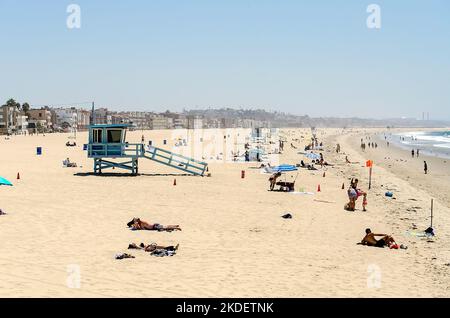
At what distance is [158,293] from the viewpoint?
9.75 m

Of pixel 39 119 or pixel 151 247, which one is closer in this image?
pixel 151 247

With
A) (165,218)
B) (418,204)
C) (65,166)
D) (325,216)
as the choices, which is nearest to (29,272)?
(165,218)

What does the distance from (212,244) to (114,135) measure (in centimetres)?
1887

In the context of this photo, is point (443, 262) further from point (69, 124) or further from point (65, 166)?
point (69, 124)

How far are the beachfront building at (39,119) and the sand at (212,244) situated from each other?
430 feet

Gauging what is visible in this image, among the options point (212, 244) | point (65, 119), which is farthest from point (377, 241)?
point (65, 119)

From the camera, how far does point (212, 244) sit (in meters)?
14.1

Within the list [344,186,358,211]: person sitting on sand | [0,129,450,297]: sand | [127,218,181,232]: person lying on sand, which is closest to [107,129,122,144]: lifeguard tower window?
[0,129,450,297]: sand

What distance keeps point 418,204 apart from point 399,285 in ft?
47.1

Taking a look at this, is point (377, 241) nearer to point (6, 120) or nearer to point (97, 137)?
point (97, 137)

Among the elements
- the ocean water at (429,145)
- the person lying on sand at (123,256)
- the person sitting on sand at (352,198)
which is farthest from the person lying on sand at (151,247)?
the ocean water at (429,145)

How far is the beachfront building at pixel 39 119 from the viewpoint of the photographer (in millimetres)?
149625

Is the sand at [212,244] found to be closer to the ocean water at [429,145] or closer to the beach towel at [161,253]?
the beach towel at [161,253]

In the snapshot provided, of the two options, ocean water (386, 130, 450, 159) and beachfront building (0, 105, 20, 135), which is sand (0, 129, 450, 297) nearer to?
ocean water (386, 130, 450, 159)
